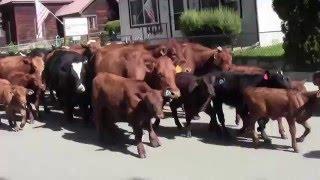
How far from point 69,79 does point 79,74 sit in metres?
0.42

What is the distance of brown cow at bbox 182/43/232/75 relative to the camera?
33.9 ft

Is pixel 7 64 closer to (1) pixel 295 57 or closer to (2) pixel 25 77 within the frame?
(2) pixel 25 77

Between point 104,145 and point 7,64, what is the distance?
436 centimetres

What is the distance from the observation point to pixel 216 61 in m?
10.4

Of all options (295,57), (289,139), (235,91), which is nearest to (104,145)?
(235,91)

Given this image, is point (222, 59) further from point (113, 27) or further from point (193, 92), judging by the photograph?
point (113, 27)

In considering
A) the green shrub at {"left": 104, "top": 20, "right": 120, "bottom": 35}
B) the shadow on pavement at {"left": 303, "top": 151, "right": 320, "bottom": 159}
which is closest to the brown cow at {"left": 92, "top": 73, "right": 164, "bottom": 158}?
the shadow on pavement at {"left": 303, "top": 151, "right": 320, "bottom": 159}

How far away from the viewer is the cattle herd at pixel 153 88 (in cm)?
823

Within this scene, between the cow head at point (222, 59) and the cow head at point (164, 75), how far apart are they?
4.84 feet

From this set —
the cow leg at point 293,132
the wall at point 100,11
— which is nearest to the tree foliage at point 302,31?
the cow leg at point 293,132

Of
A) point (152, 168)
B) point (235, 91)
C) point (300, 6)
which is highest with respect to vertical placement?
point (300, 6)

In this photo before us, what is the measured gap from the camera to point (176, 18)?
28391 mm

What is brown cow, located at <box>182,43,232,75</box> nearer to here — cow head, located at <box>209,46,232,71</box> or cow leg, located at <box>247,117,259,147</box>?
cow head, located at <box>209,46,232,71</box>

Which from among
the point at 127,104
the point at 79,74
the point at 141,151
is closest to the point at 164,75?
the point at 127,104
